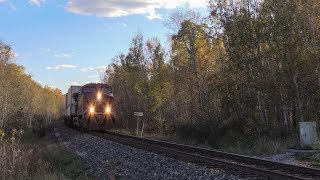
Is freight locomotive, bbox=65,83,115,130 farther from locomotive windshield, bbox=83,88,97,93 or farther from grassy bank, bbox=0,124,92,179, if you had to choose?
grassy bank, bbox=0,124,92,179

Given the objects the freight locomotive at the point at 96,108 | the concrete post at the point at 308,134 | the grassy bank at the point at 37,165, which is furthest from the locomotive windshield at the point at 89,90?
the concrete post at the point at 308,134

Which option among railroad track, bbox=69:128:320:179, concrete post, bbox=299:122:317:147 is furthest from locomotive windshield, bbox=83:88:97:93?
concrete post, bbox=299:122:317:147

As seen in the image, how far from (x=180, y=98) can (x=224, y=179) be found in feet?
84.2

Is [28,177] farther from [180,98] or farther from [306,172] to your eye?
[180,98]

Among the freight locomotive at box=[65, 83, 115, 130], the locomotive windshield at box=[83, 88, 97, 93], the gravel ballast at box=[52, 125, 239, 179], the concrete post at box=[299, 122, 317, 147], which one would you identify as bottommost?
the gravel ballast at box=[52, 125, 239, 179]

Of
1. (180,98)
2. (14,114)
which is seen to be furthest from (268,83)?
(14,114)

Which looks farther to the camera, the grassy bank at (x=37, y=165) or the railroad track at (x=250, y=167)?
the grassy bank at (x=37, y=165)

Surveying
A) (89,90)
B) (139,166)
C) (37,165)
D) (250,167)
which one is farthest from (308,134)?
(89,90)

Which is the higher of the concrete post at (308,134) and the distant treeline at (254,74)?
the distant treeline at (254,74)

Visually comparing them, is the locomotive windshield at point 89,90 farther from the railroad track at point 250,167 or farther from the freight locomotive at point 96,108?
the railroad track at point 250,167

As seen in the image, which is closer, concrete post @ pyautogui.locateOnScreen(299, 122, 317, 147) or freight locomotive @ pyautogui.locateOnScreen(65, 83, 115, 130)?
concrete post @ pyautogui.locateOnScreen(299, 122, 317, 147)

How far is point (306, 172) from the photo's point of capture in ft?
33.4

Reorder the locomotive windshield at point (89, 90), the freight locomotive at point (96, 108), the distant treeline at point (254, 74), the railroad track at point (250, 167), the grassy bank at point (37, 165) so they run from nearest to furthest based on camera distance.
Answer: the railroad track at point (250, 167), the grassy bank at point (37, 165), the distant treeline at point (254, 74), the freight locomotive at point (96, 108), the locomotive windshield at point (89, 90)

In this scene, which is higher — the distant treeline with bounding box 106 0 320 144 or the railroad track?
the distant treeline with bounding box 106 0 320 144
